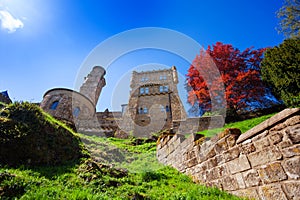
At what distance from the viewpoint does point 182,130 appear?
516 inches

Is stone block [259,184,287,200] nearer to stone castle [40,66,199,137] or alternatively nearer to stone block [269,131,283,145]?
stone block [269,131,283,145]

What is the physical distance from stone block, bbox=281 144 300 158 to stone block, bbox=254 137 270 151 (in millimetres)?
227

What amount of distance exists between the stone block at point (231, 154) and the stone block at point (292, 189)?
0.86 m

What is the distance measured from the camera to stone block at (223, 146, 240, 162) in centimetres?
282

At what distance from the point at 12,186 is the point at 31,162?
6.72 ft

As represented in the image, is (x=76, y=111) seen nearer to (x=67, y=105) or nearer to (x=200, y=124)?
(x=67, y=105)

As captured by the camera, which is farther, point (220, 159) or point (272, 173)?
point (220, 159)

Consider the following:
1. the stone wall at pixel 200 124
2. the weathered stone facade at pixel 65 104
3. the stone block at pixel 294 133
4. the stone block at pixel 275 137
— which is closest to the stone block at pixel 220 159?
the stone block at pixel 275 137

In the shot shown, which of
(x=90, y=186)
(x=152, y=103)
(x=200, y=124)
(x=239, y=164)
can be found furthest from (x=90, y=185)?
(x=152, y=103)

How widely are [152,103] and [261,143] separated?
20761mm

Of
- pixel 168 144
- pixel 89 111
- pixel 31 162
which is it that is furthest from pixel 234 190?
pixel 89 111

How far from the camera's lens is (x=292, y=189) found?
1.87 metres

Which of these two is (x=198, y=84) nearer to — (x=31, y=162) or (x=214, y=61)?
(x=214, y=61)

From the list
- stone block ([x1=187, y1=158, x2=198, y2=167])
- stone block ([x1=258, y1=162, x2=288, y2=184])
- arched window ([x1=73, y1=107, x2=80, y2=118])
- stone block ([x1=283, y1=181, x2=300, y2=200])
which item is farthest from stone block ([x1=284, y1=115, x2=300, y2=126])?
arched window ([x1=73, y1=107, x2=80, y2=118])
